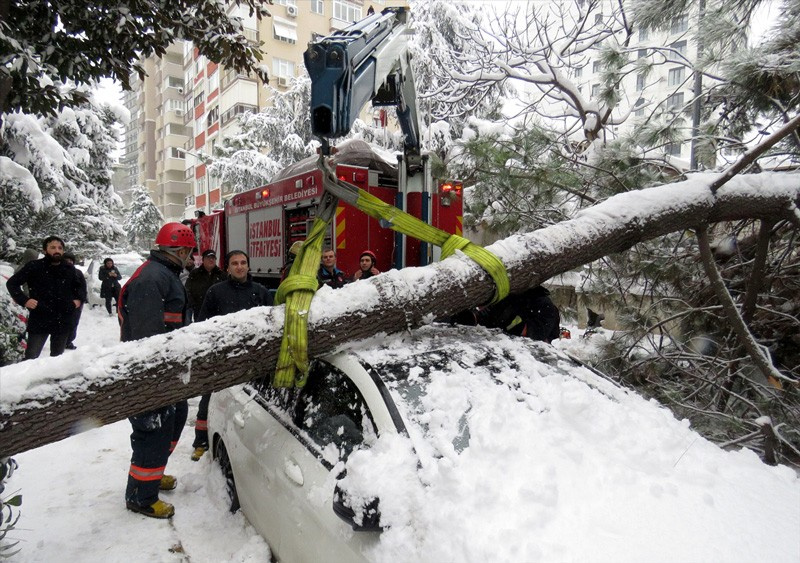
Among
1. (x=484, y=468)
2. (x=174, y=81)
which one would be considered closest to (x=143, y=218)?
(x=174, y=81)

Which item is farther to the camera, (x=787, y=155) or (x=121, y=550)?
(x=787, y=155)

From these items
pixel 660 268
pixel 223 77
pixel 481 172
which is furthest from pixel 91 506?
pixel 223 77

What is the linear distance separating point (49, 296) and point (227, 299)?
119 inches

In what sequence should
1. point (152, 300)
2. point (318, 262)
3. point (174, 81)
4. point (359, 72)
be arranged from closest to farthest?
point (318, 262), point (359, 72), point (152, 300), point (174, 81)

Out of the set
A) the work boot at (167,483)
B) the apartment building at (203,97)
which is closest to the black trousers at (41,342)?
the work boot at (167,483)

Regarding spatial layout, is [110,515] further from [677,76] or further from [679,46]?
[677,76]

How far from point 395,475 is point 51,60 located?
4.59 meters

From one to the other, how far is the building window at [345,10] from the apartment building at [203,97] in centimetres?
6

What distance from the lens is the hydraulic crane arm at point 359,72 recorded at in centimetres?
282

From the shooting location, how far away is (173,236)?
3701mm

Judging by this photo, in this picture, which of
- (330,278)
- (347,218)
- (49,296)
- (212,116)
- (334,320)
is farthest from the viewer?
(212,116)

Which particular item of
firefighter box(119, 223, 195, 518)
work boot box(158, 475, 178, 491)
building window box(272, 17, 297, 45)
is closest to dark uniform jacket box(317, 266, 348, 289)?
firefighter box(119, 223, 195, 518)

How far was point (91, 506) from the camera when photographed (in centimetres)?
346

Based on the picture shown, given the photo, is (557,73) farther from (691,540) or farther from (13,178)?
(13,178)
